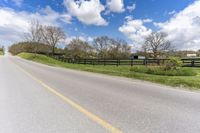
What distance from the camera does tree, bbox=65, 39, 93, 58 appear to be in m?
78.5

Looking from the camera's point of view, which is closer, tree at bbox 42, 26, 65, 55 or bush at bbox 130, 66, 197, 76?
bush at bbox 130, 66, 197, 76

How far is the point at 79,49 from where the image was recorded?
80.1m

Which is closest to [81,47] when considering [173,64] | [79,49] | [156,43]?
[79,49]

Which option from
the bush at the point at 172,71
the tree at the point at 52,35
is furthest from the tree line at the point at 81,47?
the bush at the point at 172,71

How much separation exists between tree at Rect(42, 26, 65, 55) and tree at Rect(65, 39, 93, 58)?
23.3 feet

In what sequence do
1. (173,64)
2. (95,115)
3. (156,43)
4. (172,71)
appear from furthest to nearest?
1. (156,43)
2. (173,64)
3. (172,71)
4. (95,115)

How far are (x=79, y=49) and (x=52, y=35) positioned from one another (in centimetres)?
1303

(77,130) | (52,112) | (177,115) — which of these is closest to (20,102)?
(52,112)

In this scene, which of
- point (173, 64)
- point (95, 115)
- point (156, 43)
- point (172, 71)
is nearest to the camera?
point (95, 115)

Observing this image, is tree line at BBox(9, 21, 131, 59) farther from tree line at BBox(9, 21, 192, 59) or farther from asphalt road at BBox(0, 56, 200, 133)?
asphalt road at BBox(0, 56, 200, 133)

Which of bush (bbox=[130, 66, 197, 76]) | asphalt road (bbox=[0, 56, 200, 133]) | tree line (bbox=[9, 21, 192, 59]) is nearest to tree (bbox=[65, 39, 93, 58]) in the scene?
tree line (bbox=[9, 21, 192, 59])

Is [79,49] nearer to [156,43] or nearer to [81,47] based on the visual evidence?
[81,47]

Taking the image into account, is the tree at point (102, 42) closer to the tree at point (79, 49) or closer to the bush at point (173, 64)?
the tree at point (79, 49)

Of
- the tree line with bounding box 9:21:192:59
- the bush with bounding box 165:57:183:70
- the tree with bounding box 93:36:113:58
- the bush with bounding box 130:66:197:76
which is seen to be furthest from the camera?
the tree with bounding box 93:36:113:58
